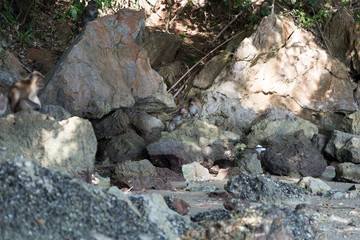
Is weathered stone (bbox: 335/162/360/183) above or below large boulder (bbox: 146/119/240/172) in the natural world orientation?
above

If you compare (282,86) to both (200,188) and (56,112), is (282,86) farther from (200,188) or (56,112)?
(56,112)

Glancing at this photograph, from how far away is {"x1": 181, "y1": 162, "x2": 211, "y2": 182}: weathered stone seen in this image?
27.1 feet

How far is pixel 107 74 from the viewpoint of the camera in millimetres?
10062

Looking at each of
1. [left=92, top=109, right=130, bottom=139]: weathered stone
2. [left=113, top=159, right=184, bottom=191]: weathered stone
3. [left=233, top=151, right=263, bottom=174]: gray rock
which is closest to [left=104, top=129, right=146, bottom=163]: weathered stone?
[left=92, top=109, right=130, bottom=139]: weathered stone

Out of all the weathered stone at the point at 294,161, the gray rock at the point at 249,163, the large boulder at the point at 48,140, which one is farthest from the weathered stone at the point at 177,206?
the weathered stone at the point at 294,161

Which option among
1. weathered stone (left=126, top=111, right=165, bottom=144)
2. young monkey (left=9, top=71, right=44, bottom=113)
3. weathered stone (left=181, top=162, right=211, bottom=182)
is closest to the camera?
young monkey (left=9, top=71, right=44, bottom=113)

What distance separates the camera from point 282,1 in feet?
48.6

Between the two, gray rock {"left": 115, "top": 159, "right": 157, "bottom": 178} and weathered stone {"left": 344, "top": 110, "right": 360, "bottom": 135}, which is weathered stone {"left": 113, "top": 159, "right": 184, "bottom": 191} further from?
weathered stone {"left": 344, "top": 110, "right": 360, "bottom": 135}

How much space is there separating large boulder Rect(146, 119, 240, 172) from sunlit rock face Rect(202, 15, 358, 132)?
2.73 meters

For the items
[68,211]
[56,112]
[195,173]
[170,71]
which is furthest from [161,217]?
[170,71]

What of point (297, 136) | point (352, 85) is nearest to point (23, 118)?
point (297, 136)

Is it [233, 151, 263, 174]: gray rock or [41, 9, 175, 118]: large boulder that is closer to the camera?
[233, 151, 263, 174]: gray rock

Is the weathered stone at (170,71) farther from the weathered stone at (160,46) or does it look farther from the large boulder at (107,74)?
the large boulder at (107,74)

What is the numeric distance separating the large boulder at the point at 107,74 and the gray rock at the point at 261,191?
13.2ft
